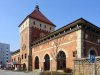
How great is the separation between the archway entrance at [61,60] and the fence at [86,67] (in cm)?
1791

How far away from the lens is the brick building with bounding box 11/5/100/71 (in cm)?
3597

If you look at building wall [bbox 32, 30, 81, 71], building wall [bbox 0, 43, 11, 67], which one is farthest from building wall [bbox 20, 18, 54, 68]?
building wall [bbox 0, 43, 11, 67]

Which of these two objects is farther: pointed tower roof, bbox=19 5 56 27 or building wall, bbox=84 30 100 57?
pointed tower roof, bbox=19 5 56 27

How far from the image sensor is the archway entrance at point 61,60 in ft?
132

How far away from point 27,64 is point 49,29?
13019 millimetres

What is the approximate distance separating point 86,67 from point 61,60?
2051 cm

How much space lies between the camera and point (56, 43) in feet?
138

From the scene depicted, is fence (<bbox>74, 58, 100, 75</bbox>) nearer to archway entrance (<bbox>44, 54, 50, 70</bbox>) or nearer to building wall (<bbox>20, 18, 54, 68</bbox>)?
archway entrance (<bbox>44, 54, 50, 70</bbox>)

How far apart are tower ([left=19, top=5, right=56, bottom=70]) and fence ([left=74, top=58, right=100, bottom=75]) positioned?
35.5m

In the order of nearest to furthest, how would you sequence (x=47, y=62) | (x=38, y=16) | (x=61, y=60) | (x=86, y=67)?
(x=86, y=67)
(x=61, y=60)
(x=47, y=62)
(x=38, y=16)

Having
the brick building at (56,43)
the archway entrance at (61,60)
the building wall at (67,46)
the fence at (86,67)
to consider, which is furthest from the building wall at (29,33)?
the fence at (86,67)

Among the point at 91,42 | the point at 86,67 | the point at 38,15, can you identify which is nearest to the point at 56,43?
the point at 91,42

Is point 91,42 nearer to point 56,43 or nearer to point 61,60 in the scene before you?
point 61,60

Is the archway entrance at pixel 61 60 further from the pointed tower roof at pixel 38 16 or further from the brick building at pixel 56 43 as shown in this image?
the pointed tower roof at pixel 38 16
